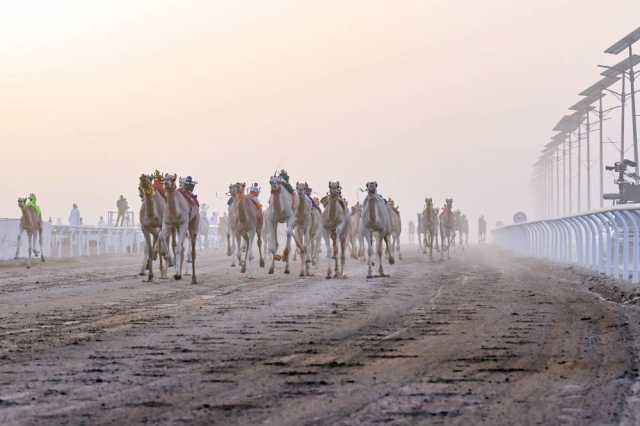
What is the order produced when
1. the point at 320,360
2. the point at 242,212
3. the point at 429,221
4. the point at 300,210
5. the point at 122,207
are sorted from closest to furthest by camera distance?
the point at 320,360 < the point at 300,210 < the point at 242,212 < the point at 429,221 < the point at 122,207

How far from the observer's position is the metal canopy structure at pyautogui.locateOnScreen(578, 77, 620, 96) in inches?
2721

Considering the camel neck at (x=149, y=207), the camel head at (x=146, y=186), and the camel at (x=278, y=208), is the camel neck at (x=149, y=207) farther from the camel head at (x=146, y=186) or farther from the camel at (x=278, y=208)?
the camel at (x=278, y=208)

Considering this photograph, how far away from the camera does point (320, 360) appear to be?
8.13 m

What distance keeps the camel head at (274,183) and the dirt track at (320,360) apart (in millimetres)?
9341

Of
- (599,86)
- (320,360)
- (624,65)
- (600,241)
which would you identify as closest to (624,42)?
(624,65)

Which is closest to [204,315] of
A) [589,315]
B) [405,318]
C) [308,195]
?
[405,318]

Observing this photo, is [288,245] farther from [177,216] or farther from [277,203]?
A: [177,216]

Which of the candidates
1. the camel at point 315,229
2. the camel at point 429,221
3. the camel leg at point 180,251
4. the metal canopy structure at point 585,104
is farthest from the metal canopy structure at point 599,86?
the camel leg at point 180,251

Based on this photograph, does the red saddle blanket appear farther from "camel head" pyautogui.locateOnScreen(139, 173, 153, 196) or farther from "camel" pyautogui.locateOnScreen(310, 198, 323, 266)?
"camel" pyautogui.locateOnScreen(310, 198, 323, 266)

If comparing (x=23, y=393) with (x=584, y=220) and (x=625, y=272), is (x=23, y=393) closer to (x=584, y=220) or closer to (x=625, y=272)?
(x=625, y=272)

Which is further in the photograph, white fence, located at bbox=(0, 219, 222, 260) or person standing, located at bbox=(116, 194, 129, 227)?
person standing, located at bbox=(116, 194, 129, 227)

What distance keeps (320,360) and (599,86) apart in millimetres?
67202

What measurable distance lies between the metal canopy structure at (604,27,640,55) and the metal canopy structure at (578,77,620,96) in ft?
29.4

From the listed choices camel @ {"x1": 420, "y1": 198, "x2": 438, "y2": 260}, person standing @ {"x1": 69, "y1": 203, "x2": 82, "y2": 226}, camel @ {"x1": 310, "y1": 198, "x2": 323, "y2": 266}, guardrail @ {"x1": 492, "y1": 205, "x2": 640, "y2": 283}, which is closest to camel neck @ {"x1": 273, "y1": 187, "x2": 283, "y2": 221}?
camel @ {"x1": 310, "y1": 198, "x2": 323, "y2": 266}
